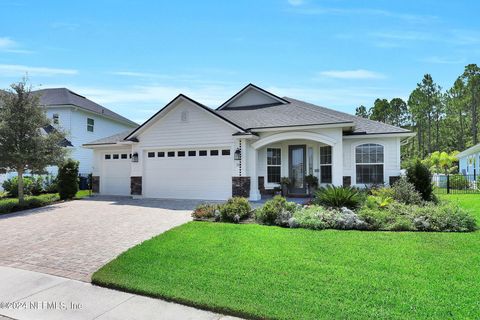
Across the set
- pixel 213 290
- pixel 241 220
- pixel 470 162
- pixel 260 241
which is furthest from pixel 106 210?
pixel 470 162

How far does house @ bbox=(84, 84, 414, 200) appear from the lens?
14430 millimetres

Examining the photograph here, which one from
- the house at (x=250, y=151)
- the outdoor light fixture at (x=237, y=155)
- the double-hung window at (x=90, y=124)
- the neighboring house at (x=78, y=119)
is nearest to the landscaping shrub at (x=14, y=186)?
the neighboring house at (x=78, y=119)

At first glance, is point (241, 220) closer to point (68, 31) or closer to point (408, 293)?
point (408, 293)

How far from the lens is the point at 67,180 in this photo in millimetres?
16391

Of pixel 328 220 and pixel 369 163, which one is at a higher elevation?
pixel 369 163

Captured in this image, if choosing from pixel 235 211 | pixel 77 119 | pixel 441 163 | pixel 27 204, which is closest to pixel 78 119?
pixel 77 119

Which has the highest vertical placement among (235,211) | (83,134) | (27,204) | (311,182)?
(83,134)

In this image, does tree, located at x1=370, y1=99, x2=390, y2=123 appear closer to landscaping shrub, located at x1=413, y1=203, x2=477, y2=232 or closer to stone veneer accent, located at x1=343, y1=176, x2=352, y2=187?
stone veneer accent, located at x1=343, y1=176, x2=352, y2=187

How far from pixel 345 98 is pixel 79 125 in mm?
20649

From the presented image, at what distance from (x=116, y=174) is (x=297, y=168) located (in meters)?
10.4

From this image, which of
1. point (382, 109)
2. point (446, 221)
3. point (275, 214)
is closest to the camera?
point (446, 221)

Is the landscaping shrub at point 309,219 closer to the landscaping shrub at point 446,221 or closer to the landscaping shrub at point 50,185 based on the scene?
the landscaping shrub at point 446,221

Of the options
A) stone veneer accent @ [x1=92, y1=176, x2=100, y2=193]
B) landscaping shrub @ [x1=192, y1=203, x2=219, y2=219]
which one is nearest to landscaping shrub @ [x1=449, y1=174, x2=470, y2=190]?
landscaping shrub @ [x1=192, y1=203, x2=219, y2=219]

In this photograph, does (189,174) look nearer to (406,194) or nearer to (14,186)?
(406,194)
